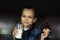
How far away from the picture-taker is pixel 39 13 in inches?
53.7

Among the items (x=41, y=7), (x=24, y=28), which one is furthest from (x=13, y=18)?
(x=24, y=28)

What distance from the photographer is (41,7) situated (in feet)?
4.44

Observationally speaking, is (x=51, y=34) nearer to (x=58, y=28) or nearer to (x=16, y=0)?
(x=58, y=28)

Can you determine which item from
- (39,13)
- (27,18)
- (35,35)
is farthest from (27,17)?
(39,13)

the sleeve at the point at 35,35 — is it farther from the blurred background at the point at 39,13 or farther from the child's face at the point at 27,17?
the blurred background at the point at 39,13

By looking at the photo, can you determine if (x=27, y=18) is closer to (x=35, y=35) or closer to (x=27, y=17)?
(x=27, y=17)

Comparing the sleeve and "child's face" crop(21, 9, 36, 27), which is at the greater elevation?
"child's face" crop(21, 9, 36, 27)

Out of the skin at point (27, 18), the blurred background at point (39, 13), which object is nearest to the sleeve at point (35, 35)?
the skin at point (27, 18)

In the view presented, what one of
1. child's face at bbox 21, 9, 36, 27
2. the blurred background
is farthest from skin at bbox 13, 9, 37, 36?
the blurred background

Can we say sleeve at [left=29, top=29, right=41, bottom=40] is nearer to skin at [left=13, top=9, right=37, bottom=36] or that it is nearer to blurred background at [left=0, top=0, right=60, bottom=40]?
skin at [left=13, top=9, right=37, bottom=36]

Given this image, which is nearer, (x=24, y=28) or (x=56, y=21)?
(x=24, y=28)

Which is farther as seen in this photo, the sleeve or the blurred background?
the blurred background

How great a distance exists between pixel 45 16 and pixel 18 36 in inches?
16.9

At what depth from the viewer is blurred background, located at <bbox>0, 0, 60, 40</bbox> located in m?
1.34
